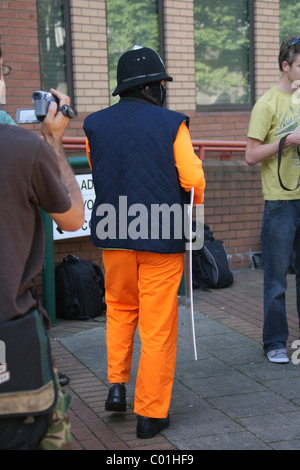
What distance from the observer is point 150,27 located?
7.38 m

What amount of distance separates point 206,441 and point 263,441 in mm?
293

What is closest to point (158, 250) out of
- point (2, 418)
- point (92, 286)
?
point (2, 418)

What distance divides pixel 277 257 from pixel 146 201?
1.51m

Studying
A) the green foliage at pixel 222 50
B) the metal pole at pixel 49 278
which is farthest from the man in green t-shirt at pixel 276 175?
the green foliage at pixel 222 50

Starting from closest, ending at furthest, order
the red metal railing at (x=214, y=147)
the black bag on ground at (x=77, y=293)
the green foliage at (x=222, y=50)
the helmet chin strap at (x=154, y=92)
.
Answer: the helmet chin strap at (x=154, y=92) < the black bag on ground at (x=77, y=293) < the red metal railing at (x=214, y=147) < the green foliage at (x=222, y=50)

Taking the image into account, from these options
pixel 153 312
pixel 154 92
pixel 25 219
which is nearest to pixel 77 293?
pixel 153 312

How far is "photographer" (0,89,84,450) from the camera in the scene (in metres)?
2.13

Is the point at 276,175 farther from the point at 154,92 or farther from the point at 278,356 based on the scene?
the point at 154,92

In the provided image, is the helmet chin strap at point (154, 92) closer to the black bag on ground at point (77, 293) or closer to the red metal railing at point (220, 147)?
the black bag on ground at point (77, 293)

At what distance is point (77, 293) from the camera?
19.1 ft

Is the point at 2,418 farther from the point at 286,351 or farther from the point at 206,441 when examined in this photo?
the point at 286,351

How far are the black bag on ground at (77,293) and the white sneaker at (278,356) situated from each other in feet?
5.74

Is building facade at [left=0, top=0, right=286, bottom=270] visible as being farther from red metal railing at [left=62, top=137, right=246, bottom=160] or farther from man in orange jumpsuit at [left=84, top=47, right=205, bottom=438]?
man in orange jumpsuit at [left=84, top=47, right=205, bottom=438]

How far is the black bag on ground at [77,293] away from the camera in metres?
5.81
